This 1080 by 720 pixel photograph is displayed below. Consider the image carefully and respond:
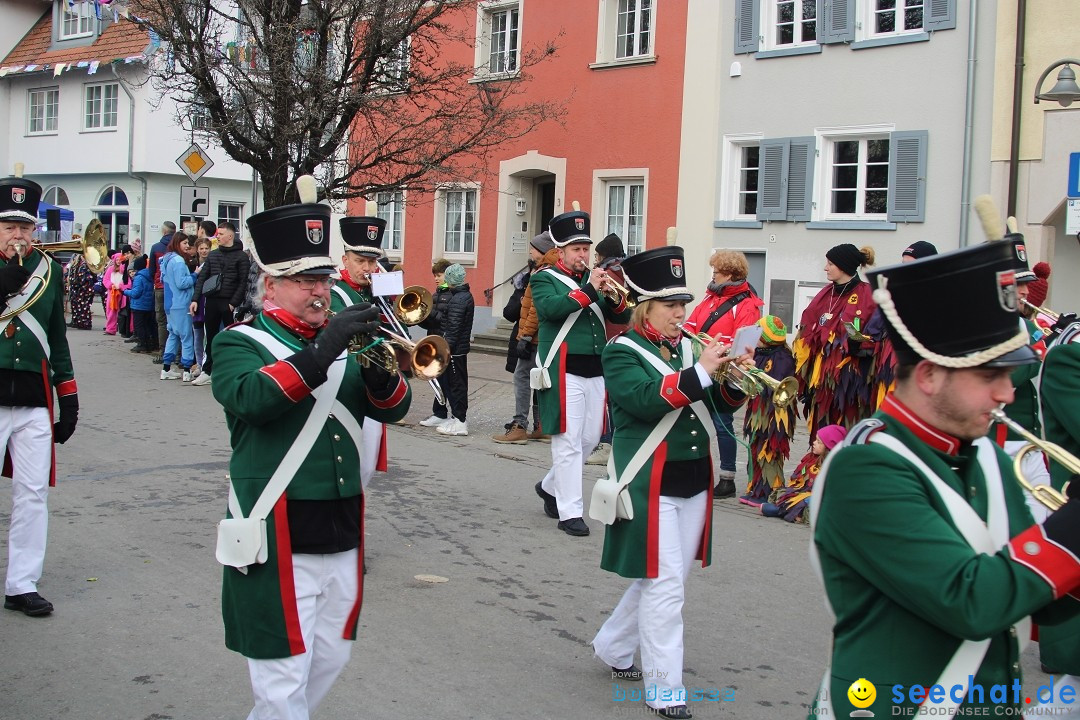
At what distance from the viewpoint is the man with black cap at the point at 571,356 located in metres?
8.12

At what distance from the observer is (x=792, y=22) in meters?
17.6

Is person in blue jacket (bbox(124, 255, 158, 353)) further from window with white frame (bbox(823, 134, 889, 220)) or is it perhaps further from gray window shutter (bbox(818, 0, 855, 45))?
gray window shutter (bbox(818, 0, 855, 45))

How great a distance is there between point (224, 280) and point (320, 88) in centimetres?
332

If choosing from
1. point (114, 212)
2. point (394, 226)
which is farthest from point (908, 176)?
point (114, 212)

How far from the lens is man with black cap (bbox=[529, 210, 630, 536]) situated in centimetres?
812

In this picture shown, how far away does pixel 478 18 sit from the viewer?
22.3 metres

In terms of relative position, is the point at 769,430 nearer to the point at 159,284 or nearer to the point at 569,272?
the point at 569,272

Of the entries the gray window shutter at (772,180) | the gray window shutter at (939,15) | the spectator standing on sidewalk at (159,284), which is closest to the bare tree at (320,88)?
the spectator standing on sidewalk at (159,284)

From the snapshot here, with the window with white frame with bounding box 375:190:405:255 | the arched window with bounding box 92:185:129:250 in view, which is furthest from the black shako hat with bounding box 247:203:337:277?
the arched window with bounding box 92:185:129:250

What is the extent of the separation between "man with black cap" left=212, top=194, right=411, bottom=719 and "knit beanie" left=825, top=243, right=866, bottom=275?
5.29 m

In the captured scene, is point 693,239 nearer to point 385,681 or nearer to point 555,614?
point 555,614

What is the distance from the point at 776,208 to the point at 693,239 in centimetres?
170

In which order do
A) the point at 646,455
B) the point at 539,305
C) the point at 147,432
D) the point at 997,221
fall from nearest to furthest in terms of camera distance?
the point at 997,221 < the point at 646,455 < the point at 539,305 < the point at 147,432

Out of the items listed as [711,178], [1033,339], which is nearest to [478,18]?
[711,178]
